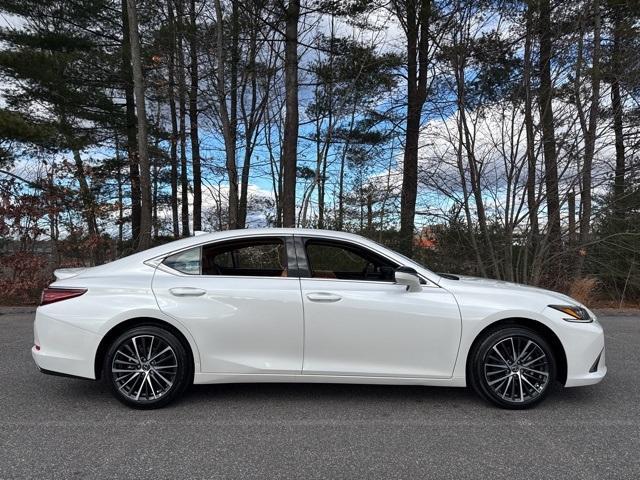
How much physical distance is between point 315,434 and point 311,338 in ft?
2.56

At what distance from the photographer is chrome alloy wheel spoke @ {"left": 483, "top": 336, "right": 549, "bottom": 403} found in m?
4.10

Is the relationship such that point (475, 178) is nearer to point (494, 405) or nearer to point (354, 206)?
point (354, 206)

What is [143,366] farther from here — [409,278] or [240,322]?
[409,278]

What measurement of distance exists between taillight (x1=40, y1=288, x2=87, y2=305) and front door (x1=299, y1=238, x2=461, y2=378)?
1931 mm

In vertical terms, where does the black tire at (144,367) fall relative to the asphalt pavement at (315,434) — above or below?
above

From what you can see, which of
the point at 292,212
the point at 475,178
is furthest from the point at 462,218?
the point at 292,212

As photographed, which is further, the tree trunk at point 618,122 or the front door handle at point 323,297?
the tree trunk at point 618,122

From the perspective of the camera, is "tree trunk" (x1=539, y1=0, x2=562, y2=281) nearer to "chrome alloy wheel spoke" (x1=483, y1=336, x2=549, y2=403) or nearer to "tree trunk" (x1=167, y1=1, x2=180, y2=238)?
"chrome alloy wheel spoke" (x1=483, y1=336, x2=549, y2=403)

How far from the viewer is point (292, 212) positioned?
13.0 m

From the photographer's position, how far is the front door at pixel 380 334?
13.4 feet

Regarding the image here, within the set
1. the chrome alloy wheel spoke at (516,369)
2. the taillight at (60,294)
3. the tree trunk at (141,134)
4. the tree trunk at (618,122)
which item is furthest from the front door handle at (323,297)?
the tree trunk at (141,134)

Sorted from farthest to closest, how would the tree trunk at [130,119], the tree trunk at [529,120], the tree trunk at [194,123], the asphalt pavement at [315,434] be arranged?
the tree trunk at [130,119] → the tree trunk at [194,123] → the tree trunk at [529,120] → the asphalt pavement at [315,434]

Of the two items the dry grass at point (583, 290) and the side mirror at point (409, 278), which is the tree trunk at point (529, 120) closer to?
the dry grass at point (583, 290)

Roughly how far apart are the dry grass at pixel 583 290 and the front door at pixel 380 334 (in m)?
7.84
